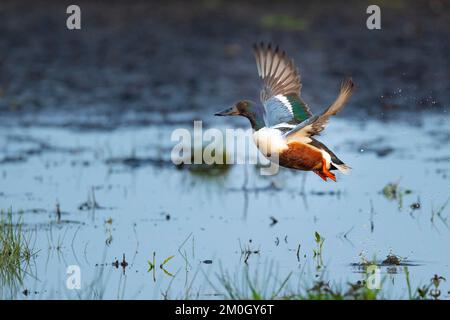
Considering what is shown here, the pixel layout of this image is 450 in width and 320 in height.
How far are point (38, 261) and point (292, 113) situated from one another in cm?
193

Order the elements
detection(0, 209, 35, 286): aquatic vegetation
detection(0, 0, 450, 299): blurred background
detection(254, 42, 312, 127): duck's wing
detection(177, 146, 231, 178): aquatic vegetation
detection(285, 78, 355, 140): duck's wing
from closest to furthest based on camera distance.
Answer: detection(285, 78, 355, 140): duck's wing
detection(0, 209, 35, 286): aquatic vegetation
detection(0, 0, 450, 299): blurred background
detection(254, 42, 312, 127): duck's wing
detection(177, 146, 231, 178): aquatic vegetation

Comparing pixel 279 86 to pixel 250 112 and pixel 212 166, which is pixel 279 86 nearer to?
pixel 250 112

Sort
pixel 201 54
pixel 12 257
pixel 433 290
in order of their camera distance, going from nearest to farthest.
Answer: pixel 433 290 → pixel 12 257 → pixel 201 54

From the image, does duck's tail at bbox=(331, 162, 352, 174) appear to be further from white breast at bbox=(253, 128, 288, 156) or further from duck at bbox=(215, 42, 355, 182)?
white breast at bbox=(253, 128, 288, 156)

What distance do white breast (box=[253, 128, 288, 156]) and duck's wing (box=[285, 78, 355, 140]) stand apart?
0.06 metres

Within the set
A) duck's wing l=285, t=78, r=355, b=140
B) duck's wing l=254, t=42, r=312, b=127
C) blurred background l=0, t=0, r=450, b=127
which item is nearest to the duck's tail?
duck's wing l=285, t=78, r=355, b=140

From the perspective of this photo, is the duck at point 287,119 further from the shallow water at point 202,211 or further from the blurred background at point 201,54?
the blurred background at point 201,54

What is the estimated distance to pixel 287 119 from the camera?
23.6ft

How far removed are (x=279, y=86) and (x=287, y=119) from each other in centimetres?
55

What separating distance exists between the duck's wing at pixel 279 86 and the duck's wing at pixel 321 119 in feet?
2.29

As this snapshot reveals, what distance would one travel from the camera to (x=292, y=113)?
7258 mm

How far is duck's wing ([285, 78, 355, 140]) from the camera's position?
6.06 metres

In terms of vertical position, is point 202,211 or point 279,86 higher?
point 279,86

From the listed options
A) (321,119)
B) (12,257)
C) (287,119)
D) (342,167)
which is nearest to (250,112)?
(287,119)
